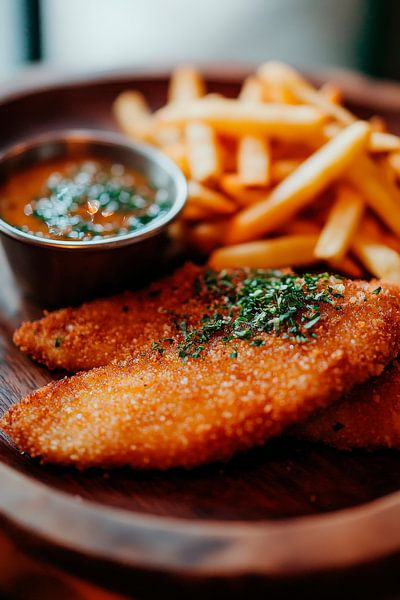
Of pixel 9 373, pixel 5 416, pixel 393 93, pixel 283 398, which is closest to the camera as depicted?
pixel 283 398

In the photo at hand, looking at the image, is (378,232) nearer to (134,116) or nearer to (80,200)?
(80,200)

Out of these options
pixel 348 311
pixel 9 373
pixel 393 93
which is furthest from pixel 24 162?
pixel 393 93

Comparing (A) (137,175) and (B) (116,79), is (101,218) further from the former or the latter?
(B) (116,79)

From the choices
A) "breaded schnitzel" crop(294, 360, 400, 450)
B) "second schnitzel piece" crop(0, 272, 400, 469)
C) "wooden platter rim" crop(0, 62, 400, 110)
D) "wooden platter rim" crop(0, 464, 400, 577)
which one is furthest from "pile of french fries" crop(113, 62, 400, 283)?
"wooden platter rim" crop(0, 464, 400, 577)

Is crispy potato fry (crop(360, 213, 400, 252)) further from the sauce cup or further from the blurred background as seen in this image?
the blurred background

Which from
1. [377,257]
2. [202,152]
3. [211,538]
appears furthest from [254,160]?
[211,538]

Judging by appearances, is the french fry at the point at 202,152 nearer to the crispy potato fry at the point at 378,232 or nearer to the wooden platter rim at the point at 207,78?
the crispy potato fry at the point at 378,232
